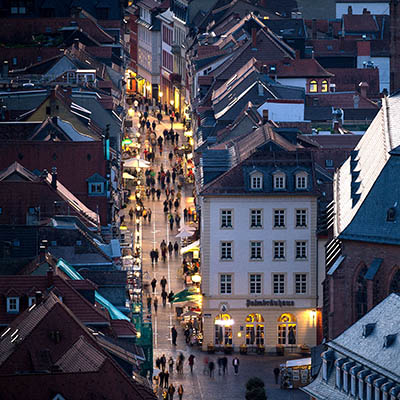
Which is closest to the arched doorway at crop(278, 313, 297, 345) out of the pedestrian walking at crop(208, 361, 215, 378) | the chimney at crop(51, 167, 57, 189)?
the pedestrian walking at crop(208, 361, 215, 378)

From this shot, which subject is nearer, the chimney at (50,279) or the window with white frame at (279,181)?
the chimney at (50,279)

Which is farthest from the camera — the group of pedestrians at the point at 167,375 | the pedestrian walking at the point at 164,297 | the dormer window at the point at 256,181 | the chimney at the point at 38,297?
the pedestrian walking at the point at 164,297

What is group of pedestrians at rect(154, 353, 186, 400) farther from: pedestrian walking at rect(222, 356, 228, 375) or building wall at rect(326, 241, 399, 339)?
building wall at rect(326, 241, 399, 339)

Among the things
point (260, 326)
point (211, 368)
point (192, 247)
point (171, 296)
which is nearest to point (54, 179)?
point (211, 368)

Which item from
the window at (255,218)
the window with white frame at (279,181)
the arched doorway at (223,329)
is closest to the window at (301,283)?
the window at (255,218)

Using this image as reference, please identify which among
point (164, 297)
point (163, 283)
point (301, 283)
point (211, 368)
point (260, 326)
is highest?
point (301, 283)

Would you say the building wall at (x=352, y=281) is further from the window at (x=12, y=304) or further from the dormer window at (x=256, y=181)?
the window at (x=12, y=304)

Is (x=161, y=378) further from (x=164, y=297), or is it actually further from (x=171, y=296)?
(x=164, y=297)
